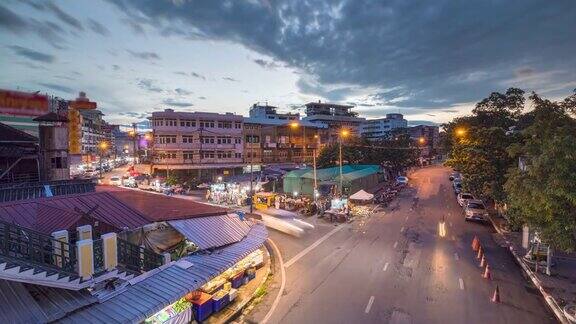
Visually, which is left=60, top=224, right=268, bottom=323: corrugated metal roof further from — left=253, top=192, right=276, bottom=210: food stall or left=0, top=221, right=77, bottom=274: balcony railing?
left=253, top=192, right=276, bottom=210: food stall

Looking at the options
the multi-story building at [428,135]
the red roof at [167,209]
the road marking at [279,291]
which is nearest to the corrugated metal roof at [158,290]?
the red roof at [167,209]

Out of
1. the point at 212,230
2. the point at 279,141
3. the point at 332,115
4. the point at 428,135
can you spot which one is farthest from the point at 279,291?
the point at 428,135

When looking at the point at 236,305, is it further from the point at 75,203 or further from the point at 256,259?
the point at 75,203

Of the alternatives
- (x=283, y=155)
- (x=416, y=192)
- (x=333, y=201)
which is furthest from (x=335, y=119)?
(x=333, y=201)

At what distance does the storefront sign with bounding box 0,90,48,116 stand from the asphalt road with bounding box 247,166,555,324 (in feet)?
122

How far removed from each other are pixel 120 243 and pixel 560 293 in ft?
66.0

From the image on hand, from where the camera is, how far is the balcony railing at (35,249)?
8557mm

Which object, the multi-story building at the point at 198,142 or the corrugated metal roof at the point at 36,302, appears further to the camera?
the multi-story building at the point at 198,142

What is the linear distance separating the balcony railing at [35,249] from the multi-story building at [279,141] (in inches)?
1956

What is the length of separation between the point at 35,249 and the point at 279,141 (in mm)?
57448

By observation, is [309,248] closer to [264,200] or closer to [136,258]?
[136,258]

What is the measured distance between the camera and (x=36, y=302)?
9211mm

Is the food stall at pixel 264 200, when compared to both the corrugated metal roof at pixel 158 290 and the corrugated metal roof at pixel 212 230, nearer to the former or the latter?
the corrugated metal roof at pixel 212 230

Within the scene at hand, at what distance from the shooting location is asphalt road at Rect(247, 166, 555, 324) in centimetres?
1411
